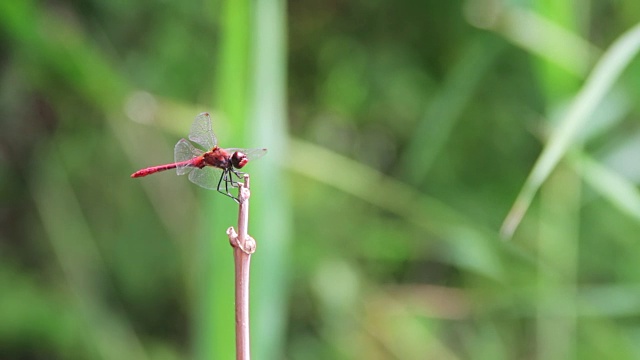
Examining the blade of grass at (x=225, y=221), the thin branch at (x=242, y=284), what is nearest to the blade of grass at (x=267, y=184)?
the blade of grass at (x=225, y=221)

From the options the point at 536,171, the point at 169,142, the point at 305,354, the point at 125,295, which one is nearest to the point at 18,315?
the point at 125,295

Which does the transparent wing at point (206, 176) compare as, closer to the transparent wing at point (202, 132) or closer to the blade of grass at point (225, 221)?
the transparent wing at point (202, 132)

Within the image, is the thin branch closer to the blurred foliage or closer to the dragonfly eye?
the dragonfly eye

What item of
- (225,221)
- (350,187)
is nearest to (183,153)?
(225,221)

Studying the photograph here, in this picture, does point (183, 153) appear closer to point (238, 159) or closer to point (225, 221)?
point (238, 159)

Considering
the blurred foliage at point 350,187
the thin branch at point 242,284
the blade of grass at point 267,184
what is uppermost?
the blurred foliage at point 350,187

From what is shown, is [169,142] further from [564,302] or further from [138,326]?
[564,302]

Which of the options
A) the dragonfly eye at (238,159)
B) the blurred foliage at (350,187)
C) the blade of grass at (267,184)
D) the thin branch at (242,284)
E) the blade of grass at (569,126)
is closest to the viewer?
the thin branch at (242,284)
